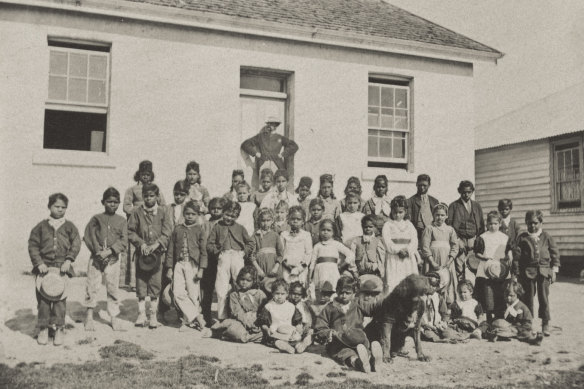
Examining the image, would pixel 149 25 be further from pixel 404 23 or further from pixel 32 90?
pixel 404 23

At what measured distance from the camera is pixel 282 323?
257 inches

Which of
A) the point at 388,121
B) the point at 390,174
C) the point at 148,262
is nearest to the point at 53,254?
the point at 148,262

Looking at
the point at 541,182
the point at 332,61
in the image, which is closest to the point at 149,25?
the point at 332,61

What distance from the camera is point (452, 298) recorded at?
295 inches

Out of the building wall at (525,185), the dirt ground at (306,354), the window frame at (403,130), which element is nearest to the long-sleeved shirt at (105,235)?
the dirt ground at (306,354)

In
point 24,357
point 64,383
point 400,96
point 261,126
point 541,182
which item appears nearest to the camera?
point 64,383

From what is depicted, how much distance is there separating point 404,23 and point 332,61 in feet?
7.91

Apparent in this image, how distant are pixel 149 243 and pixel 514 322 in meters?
4.49

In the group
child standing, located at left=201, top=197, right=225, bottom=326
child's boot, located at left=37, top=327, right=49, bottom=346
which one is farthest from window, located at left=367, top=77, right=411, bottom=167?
child's boot, located at left=37, top=327, right=49, bottom=346

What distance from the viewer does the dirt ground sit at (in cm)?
551

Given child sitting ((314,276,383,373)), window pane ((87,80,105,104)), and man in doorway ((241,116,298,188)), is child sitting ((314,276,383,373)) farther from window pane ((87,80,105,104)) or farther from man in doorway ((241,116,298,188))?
window pane ((87,80,105,104))

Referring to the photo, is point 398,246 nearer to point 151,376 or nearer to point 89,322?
point 151,376

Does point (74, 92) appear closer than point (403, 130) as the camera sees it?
Yes

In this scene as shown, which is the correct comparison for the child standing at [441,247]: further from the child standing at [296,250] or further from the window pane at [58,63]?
the window pane at [58,63]
